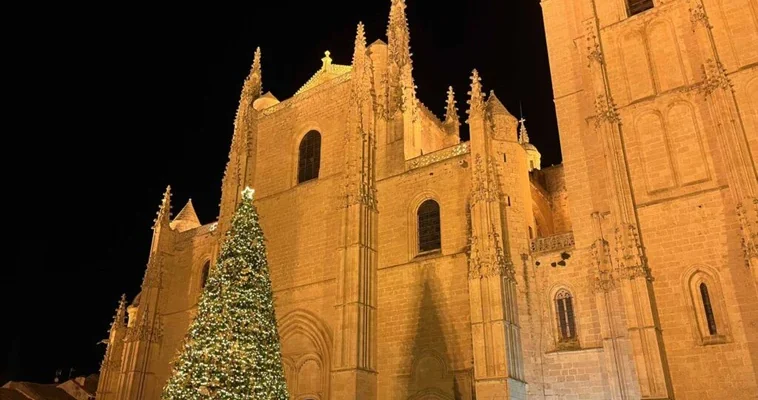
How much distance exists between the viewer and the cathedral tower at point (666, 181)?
13.8 metres

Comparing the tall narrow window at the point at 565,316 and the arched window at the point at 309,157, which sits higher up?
the arched window at the point at 309,157

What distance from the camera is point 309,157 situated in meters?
23.7

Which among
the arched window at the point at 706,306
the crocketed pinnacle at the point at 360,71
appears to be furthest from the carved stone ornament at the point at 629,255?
the crocketed pinnacle at the point at 360,71

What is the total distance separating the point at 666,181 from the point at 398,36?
11.9m

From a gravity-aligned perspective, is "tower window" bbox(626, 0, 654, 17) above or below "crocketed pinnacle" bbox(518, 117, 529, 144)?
below

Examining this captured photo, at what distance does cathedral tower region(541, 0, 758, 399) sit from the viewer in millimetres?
13820

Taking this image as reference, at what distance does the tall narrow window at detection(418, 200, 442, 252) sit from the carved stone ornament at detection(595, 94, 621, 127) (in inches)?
220

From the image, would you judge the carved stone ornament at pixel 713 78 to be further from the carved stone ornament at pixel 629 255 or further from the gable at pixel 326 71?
the gable at pixel 326 71

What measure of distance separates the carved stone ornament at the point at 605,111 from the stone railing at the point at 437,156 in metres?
4.14

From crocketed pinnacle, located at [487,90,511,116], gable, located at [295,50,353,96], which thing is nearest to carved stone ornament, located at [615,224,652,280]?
crocketed pinnacle, located at [487,90,511,116]

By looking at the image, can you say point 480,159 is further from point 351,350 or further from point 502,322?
point 351,350

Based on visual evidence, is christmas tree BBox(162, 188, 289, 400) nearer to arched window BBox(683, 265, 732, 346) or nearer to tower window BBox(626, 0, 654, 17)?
arched window BBox(683, 265, 732, 346)

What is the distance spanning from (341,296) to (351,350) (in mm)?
1804

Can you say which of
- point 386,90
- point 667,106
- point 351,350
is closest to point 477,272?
point 351,350
